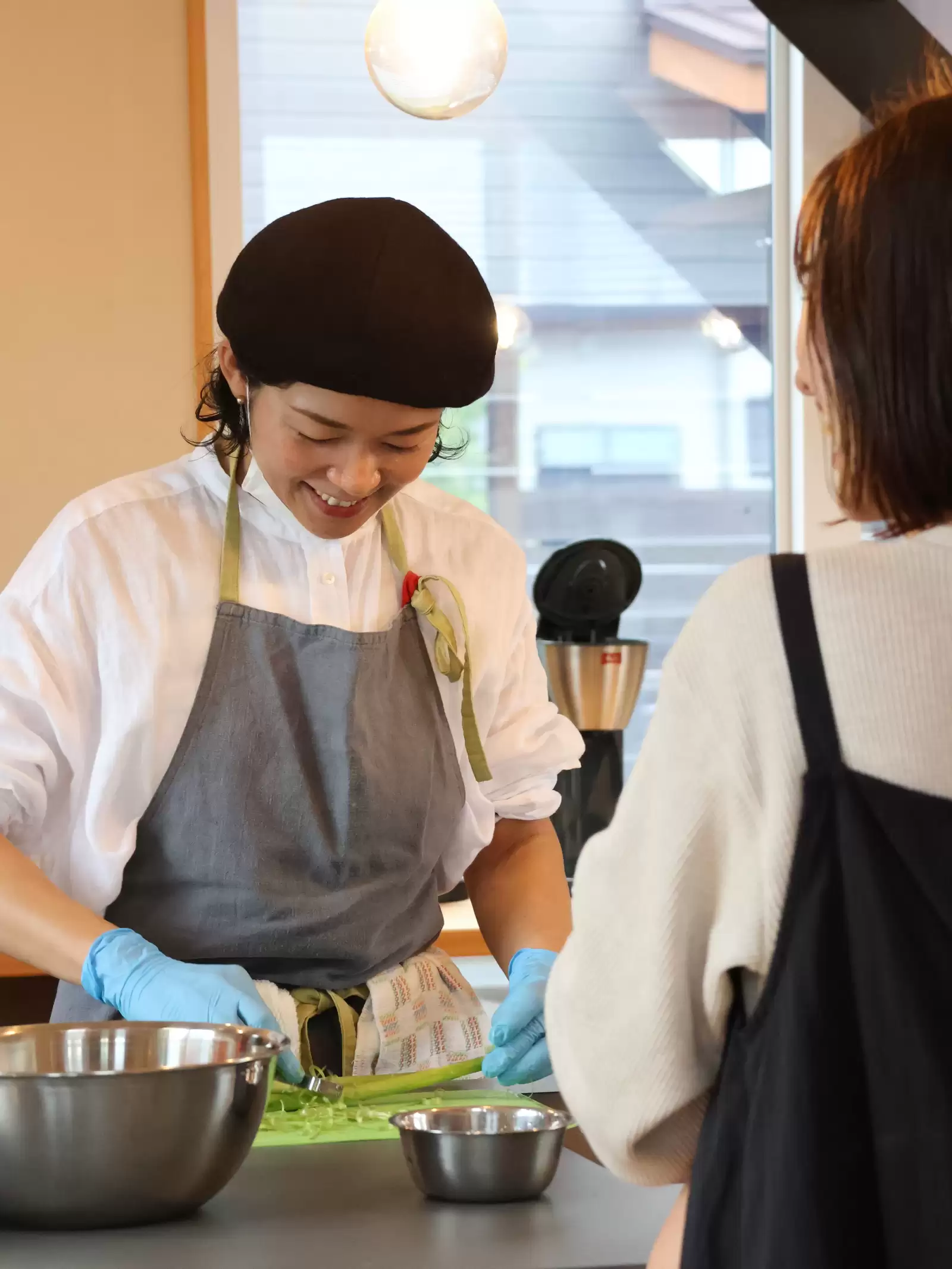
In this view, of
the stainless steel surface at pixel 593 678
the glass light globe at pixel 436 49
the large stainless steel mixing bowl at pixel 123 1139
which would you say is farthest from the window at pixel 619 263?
the large stainless steel mixing bowl at pixel 123 1139

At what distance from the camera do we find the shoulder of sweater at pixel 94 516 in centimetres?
143

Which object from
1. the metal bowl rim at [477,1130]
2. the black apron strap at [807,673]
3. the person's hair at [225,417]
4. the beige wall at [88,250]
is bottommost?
the metal bowl rim at [477,1130]

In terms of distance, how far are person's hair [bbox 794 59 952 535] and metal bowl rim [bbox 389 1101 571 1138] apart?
1.62 ft

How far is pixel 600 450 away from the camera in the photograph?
308cm

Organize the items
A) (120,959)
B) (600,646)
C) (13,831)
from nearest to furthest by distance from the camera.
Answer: (120,959) → (13,831) → (600,646)

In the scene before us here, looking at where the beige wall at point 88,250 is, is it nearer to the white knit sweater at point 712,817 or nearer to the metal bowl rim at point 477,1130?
the metal bowl rim at point 477,1130

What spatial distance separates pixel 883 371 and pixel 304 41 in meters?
2.53

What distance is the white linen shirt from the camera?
138cm

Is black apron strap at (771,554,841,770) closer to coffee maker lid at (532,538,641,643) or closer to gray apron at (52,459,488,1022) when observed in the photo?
gray apron at (52,459,488,1022)

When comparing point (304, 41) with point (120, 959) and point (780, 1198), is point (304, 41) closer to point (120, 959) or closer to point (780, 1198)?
point (120, 959)

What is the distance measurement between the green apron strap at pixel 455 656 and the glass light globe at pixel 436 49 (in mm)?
876

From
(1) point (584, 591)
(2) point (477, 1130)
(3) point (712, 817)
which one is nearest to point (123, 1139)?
(2) point (477, 1130)

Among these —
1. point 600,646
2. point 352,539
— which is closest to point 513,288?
point 600,646

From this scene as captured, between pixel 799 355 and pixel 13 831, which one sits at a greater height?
pixel 799 355
